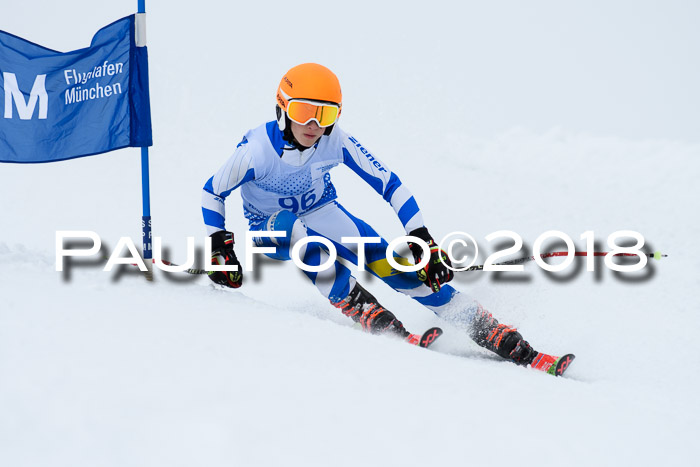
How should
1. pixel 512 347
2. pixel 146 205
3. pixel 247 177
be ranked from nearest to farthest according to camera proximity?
pixel 512 347, pixel 247 177, pixel 146 205

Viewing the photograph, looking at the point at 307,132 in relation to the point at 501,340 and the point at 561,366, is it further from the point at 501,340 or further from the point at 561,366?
the point at 561,366

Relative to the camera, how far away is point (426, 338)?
4.70 meters

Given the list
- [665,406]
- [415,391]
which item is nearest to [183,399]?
[415,391]

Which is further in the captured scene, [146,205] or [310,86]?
[146,205]

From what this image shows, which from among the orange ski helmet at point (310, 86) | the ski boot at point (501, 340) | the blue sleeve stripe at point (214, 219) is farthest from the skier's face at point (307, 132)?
the ski boot at point (501, 340)

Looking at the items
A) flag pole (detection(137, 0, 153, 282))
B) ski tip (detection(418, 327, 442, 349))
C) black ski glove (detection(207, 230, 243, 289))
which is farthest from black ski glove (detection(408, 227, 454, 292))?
flag pole (detection(137, 0, 153, 282))

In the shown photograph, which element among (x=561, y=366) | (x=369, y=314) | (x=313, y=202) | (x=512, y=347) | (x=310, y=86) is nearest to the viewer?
(x=310, y=86)

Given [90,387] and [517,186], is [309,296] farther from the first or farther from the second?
[517,186]

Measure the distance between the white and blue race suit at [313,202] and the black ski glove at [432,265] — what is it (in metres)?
0.09

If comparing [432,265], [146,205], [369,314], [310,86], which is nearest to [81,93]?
[146,205]

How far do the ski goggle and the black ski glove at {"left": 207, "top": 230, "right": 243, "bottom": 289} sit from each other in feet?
2.86

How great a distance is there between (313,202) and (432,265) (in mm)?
994

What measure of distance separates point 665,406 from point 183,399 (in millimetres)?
2422

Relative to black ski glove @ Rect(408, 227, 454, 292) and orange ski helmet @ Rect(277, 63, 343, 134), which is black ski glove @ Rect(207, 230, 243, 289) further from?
black ski glove @ Rect(408, 227, 454, 292)
